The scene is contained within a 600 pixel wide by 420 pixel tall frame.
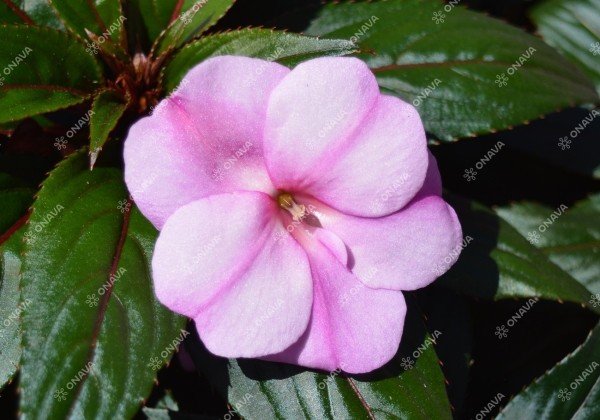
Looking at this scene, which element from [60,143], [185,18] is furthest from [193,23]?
[60,143]

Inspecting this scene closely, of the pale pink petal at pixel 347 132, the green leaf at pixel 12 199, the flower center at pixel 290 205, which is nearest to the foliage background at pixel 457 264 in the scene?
the green leaf at pixel 12 199

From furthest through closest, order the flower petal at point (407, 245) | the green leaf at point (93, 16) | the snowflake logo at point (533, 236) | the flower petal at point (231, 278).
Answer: the snowflake logo at point (533, 236) → the green leaf at point (93, 16) → the flower petal at point (407, 245) → the flower petal at point (231, 278)

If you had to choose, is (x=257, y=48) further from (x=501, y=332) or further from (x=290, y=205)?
(x=501, y=332)

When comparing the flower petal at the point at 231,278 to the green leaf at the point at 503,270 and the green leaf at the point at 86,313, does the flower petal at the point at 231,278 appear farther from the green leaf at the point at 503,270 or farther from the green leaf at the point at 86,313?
the green leaf at the point at 503,270

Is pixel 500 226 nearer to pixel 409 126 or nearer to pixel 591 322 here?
pixel 591 322

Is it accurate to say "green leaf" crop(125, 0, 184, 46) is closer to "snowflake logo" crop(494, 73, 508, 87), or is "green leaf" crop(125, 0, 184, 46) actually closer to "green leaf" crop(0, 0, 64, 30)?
"green leaf" crop(0, 0, 64, 30)

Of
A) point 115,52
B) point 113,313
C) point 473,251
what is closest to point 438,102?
point 473,251

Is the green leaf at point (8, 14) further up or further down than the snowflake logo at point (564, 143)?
further up
